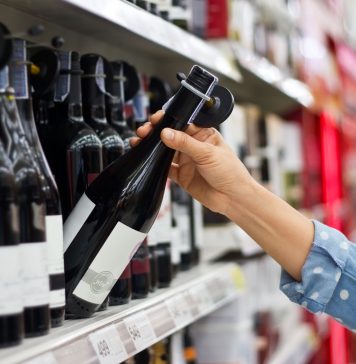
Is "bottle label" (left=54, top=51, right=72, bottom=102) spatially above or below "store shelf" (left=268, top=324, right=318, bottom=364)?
above

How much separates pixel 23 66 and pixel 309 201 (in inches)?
98.3

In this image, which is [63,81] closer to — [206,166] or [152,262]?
[206,166]

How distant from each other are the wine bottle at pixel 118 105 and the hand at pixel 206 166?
0.37 ft

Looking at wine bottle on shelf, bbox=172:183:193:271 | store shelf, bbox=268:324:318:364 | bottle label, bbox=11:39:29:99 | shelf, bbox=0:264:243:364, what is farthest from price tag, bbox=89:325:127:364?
store shelf, bbox=268:324:318:364

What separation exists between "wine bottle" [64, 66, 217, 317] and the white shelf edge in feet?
0.58

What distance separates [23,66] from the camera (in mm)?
1083

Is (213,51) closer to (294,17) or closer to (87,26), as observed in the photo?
(87,26)

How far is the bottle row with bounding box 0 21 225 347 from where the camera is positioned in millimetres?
1036

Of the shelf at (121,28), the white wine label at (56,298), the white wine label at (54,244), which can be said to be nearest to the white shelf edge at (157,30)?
the shelf at (121,28)

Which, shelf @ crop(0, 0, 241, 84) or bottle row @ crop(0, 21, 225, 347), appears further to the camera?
shelf @ crop(0, 0, 241, 84)

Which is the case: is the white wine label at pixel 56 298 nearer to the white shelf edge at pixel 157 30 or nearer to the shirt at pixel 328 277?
the white shelf edge at pixel 157 30

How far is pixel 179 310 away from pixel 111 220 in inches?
14.1

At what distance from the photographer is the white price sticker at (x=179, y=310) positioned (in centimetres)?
150

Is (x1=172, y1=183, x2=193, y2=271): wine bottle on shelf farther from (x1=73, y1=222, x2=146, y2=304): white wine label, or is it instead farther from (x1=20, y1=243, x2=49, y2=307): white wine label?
(x1=20, y1=243, x2=49, y2=307): white wine label
